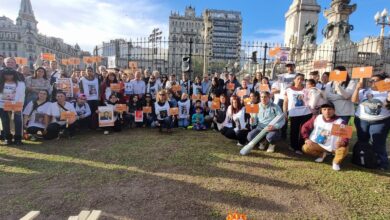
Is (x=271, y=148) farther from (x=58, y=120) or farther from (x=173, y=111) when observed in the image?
(x=58, y=120)

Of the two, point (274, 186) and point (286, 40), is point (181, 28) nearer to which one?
point (286, 40)

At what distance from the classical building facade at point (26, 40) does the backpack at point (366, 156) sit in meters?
91.3

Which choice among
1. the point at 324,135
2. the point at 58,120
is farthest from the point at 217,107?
the point at 58,120

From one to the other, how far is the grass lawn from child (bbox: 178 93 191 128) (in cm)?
232

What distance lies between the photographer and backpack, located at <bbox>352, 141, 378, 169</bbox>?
193 inches

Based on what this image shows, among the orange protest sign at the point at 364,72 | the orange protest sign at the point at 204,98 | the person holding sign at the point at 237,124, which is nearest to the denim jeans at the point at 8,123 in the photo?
the person holding sign at the point at 237,124

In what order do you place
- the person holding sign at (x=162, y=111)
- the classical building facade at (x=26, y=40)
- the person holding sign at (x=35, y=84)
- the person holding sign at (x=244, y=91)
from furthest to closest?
the classical building facade at (x=26, y=40), the person holding sign at (x=162, y=111), the person holding sign at (x=244, y=91), the person holding sign at (x=35, y=84)

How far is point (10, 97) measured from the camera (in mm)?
5820

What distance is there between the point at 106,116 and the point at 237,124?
150 inches

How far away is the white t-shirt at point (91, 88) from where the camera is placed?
24.2 feet

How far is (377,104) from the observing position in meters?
4.80

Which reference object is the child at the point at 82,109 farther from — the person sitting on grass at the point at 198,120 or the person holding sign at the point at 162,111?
the person sitting on grass at the point at 198,120

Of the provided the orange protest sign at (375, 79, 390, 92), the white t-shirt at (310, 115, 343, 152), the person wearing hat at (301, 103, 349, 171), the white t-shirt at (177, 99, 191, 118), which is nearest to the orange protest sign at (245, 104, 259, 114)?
the person wearing hat at (301, 103, 349, 171)

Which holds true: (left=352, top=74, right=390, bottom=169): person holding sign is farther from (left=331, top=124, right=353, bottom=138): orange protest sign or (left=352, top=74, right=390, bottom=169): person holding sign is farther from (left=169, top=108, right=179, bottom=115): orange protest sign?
(left=169, top=108, right=179, bottom=115): orange protest sign
